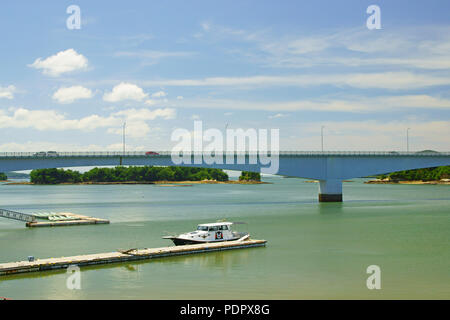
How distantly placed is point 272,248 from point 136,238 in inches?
488

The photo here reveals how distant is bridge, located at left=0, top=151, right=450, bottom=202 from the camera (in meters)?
79.3

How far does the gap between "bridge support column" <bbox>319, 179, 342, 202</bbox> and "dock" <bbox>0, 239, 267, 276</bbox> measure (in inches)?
1941

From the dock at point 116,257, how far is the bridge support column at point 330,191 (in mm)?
49290

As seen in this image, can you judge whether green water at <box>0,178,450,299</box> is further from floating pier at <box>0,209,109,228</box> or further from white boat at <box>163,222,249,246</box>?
white boat at <box>163,222,249,246</box>

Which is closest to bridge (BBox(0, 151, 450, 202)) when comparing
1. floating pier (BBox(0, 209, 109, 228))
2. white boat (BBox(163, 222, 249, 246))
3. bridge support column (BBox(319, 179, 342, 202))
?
bridge support column (BBox(319, 179, 342, 202))

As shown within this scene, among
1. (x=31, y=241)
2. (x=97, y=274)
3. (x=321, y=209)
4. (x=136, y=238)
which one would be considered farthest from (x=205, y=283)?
(x=321, y=209)

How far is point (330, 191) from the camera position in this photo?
9044 cm

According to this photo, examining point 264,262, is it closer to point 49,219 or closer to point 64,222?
point 64,222

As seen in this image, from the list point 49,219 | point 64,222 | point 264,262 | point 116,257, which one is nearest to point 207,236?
point 264,262

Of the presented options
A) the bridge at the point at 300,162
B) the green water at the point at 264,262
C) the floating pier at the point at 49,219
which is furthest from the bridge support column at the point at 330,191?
the floating pier at the point at 49,219

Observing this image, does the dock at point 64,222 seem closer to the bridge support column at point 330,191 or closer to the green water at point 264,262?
the green water at point 264,262
